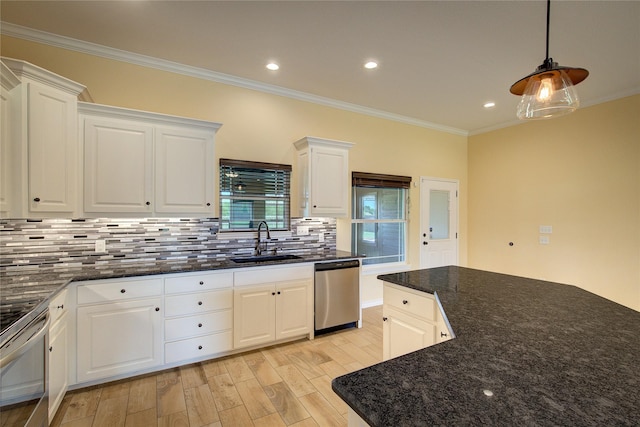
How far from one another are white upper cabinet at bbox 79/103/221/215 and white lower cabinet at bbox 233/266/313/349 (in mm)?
837

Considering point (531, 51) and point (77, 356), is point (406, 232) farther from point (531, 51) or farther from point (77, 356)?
point (77, 356)

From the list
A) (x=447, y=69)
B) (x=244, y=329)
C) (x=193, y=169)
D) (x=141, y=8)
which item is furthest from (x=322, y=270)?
(x=141, y=8)

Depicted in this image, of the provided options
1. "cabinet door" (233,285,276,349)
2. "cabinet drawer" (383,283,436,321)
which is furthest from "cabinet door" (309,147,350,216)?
"cabinet drawer" (383,283,436,321)

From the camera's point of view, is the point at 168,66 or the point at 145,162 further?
the point at 168,66

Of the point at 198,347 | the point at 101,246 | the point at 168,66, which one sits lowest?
the point at 198,347

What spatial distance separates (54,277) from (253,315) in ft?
5.24

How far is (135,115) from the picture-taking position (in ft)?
8.48

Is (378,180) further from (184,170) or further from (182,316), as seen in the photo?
(182,316)

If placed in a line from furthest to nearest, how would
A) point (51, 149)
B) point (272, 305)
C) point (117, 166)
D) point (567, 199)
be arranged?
1. point (567, 199)
2. point (272, 305)
3. point (117, 166)
4. point (51, 149)

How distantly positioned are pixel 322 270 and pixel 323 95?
2.22m

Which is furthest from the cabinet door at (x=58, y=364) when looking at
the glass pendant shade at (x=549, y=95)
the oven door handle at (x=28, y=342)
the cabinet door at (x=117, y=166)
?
the glass pendant shade at (x=549, y=95)

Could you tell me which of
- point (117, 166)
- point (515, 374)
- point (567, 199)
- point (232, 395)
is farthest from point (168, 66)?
point (567, 199)

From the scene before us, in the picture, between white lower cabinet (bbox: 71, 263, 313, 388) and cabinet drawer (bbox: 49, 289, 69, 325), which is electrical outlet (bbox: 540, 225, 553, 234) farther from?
cabinet drawer (bbox: 49, 289, 69, 325)

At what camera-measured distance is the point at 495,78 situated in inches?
131
